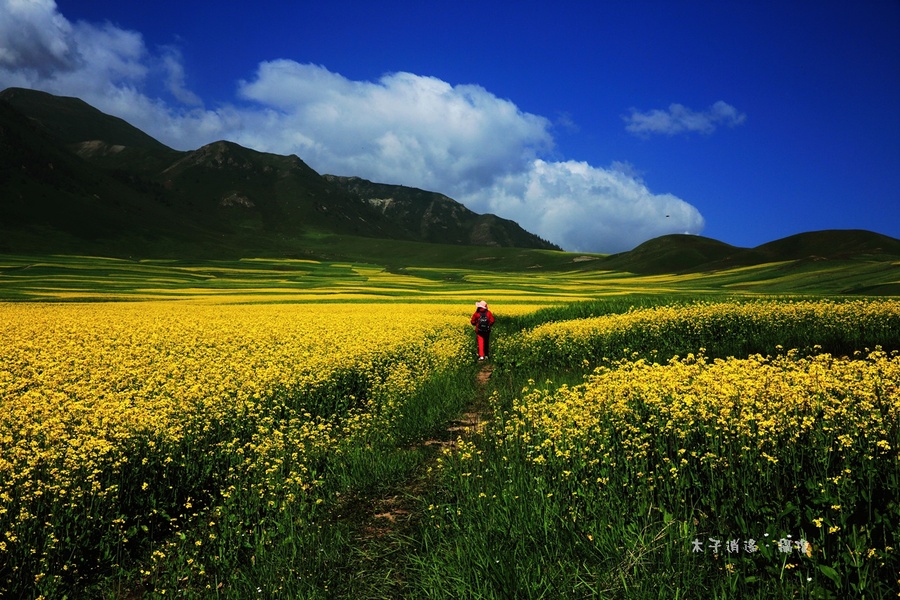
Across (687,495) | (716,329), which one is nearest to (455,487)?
(687,495)

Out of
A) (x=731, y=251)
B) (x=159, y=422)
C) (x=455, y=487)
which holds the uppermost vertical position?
(x=731, y=251)

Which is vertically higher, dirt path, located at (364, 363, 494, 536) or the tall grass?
the tall grass

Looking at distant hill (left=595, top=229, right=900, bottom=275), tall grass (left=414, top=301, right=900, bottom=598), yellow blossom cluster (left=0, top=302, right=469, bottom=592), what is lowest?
yellow blossom cluster (left=0, top=302, right=469, bottom=592)

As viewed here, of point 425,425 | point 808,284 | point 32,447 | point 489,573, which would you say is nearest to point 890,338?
point 425,425

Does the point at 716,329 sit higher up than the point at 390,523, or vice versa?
the point at 716,329

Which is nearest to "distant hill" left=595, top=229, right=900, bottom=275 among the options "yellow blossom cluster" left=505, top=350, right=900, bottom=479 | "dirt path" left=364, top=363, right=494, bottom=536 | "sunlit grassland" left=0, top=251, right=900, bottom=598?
"dirt path" left=364, top=363, right=494, bottom=536

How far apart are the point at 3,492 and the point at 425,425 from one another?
6.53 meters

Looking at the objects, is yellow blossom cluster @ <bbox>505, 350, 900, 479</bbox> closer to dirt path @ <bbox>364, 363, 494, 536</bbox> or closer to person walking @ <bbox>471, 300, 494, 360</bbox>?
dirt path @ <bbox>364, 363, 494, 536</bbox>

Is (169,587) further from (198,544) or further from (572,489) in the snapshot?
(572,489)

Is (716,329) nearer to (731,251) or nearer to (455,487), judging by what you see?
(455,487)

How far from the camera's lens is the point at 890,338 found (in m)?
15.8

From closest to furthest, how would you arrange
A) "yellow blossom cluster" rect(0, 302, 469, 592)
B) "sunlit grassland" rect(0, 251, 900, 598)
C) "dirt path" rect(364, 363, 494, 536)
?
1. "sunlit grassland" rect(0, 251, 900, 598)
2. "yellow blossom cluster" rect(0, 302, 469, 592)
3. "dirt path" rect(364, 363, 494, 536)

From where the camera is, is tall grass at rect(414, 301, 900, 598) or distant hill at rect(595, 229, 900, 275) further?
distant hill at rect(595, 229, 900, 275)

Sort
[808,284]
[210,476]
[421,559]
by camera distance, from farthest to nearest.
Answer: [808,284] < [210,476] < [421,559]
